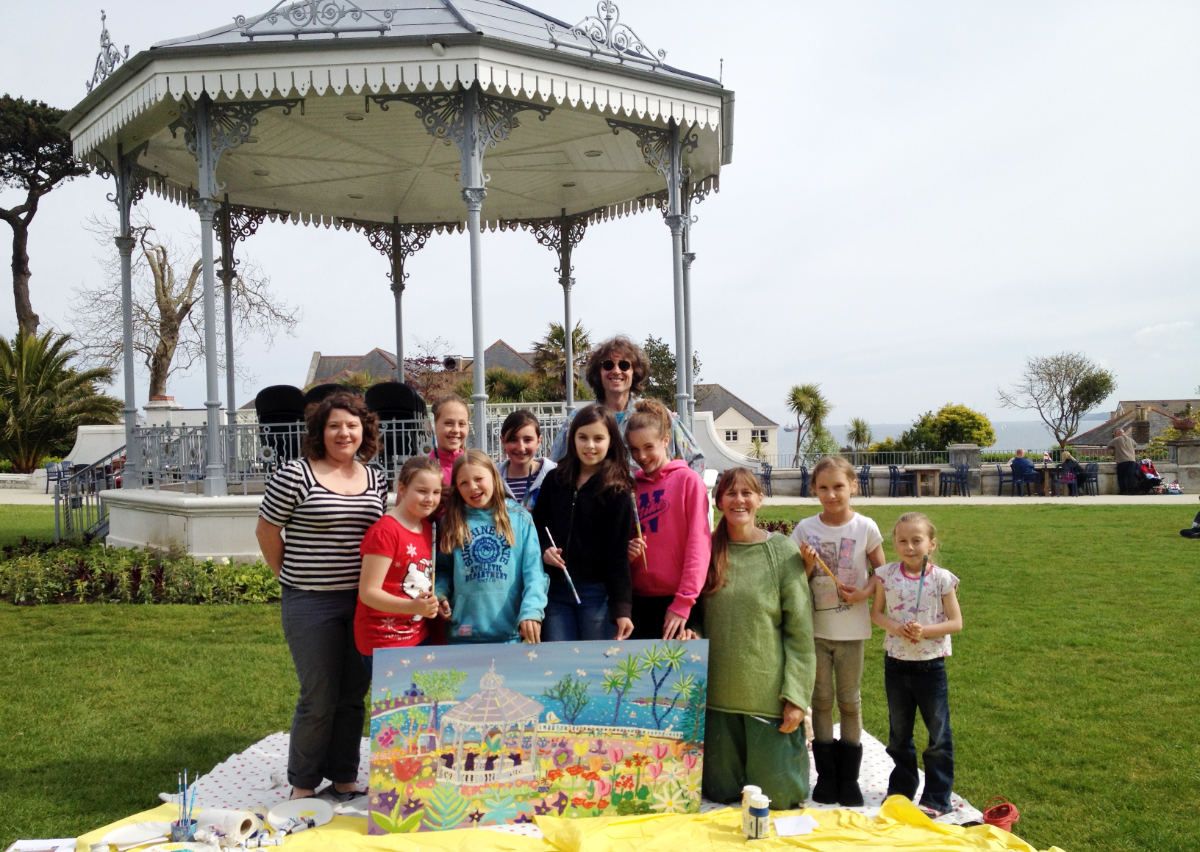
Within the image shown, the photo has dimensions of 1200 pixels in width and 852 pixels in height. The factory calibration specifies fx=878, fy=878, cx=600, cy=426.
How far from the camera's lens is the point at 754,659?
357 cm

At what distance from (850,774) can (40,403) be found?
2833 cm

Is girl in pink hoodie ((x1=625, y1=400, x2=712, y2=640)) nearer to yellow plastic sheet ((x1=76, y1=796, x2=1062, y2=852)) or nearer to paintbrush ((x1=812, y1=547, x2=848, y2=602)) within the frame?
paintbrush ((x1=812, y1=547, x2=848, y2=602))

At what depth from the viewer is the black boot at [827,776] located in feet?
12.0

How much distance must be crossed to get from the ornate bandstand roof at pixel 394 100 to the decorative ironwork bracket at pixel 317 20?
0.02m

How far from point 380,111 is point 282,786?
7.91 m

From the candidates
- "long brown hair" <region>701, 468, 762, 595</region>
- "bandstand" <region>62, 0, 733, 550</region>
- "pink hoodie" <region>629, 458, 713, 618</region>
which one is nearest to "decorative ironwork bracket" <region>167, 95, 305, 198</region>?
"bandstand" <region>62, 0, 733, 550</region>

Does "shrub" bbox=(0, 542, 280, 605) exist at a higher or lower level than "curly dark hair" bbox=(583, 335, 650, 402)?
lower

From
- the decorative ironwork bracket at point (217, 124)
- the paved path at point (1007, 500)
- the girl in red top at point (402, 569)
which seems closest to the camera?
the girl in red top at point (402, 569)

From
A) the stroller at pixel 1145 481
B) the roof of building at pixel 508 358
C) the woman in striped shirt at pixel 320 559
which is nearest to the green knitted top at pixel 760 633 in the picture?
→ the woman in striped shirt at pixel 320 559

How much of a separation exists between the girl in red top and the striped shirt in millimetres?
126

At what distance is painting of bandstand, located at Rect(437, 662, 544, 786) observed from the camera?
3443 mm

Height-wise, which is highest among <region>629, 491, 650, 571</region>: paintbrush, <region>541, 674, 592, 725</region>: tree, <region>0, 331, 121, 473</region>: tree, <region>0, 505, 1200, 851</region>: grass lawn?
<region>0, 331, 121, 473</region>: tree

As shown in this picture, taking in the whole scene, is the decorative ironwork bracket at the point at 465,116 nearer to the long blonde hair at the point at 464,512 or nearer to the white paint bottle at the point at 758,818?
the long blonde hair at the point at 464,512

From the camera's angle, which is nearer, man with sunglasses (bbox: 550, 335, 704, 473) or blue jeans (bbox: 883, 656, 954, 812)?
blue jeans (bbox: 883, 656, 954, 812)
